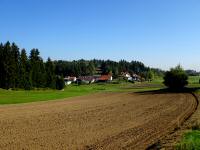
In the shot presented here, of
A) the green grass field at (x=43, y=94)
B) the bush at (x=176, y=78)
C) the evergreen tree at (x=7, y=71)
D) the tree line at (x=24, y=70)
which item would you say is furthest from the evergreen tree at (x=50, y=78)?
the bush at (x=176, y=78)

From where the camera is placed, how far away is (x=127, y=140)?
19.6m

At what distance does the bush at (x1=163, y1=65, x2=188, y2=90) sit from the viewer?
313ft

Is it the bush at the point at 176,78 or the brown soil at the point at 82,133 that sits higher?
the bush at the point at 176,78

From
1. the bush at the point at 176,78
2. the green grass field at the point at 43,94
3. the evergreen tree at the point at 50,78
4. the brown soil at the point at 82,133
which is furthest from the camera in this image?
the evergreen tree at the point at 50,78

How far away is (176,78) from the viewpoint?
314ft

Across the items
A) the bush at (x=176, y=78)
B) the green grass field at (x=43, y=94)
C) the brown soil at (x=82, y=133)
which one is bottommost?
the brown soil at (x=82, y=133)

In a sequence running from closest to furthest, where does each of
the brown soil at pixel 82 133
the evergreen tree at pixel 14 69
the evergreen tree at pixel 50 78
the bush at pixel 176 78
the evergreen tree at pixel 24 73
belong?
the brown soil at pixel 82 133 → the evergreen tree at pixel 14 69 → the evergreen tree at pixel 24 73 → the bush at pixel 176 78 → the evergreen tree at pixel 50 78

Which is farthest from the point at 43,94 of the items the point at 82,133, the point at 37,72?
the point at 82,133

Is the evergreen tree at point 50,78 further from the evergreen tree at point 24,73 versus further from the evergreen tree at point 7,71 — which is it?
the evergreen tree at point 7,71

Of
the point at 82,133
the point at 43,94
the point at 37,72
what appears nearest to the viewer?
the point at 82,133

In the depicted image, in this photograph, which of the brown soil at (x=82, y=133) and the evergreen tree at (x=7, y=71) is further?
the evergreen tree at (x=7, y=71)

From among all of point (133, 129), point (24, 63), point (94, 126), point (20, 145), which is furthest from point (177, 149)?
point (24, 63)

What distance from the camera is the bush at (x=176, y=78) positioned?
9525 cm

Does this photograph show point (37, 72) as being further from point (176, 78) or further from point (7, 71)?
point (176, 78)
